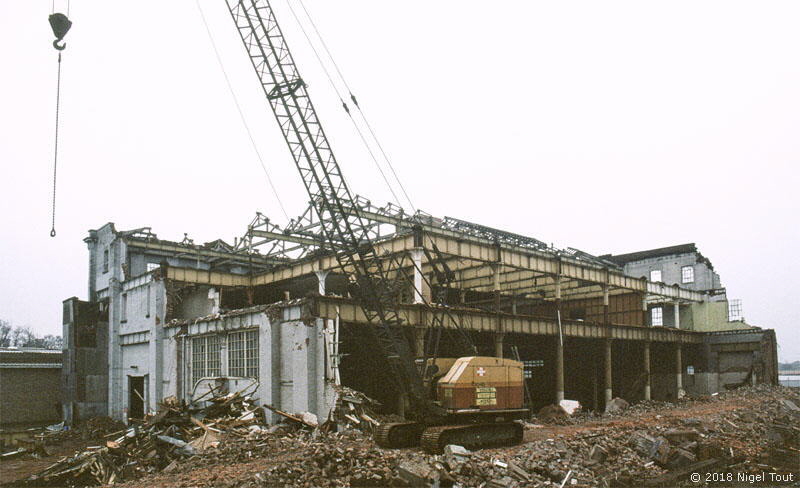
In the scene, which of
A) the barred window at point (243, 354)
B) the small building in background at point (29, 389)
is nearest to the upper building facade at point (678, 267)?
the barred window at point (243, 354)

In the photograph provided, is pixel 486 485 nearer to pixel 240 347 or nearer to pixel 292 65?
pixel 240 347

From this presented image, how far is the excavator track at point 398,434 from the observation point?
770 inches

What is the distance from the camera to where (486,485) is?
15648mm

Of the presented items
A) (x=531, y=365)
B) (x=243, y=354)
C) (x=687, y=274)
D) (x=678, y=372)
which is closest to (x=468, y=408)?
(x=243, y=354)

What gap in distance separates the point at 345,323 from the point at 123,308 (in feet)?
63.8

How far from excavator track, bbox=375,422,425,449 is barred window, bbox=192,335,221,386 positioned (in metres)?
11.8

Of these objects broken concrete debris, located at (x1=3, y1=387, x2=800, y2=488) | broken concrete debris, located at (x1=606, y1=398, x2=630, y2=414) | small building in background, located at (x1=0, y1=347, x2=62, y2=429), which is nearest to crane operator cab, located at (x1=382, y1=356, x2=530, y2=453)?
broken concrete debris, located at (x1=3, y1=387, x2=800, y2=488)

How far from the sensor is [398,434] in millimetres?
19703

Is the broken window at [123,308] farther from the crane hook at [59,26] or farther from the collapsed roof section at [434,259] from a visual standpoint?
the crane hook at [59,26]

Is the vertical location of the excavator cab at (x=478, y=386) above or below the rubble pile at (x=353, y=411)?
above

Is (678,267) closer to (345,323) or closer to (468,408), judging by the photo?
(345,323)

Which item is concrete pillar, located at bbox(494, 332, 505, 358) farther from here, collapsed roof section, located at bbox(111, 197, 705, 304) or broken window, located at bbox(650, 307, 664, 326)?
broken window, located at bbox(650, 307, 664, 326)

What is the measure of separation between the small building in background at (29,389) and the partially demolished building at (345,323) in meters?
5.68

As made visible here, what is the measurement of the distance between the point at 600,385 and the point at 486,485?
109 ft
